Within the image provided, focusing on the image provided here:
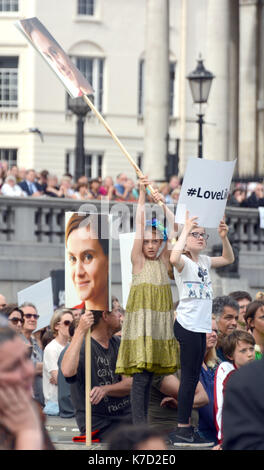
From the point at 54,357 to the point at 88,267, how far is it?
7.67ft

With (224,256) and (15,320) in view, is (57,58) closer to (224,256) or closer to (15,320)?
(15,320)

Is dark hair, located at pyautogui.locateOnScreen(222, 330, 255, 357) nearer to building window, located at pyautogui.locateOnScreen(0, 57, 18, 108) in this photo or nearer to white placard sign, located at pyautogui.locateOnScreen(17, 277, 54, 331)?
white placard sign, located at pyautogui.locateOnScreen(17, 277, 54, 331)

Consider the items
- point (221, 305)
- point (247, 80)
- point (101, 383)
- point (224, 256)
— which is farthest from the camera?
point (247, 80)

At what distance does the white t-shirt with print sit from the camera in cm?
1005

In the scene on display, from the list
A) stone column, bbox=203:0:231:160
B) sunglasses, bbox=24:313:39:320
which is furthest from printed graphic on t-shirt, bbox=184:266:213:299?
stone column, bbox=203:0:231:160

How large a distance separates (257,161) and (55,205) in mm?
21622

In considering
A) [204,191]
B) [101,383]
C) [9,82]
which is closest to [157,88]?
[9,82]

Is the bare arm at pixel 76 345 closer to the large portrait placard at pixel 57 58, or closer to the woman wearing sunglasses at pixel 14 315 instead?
the woman wearing sunglasses at pixel 14 315

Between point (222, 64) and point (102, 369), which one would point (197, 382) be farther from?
point (222, 64)

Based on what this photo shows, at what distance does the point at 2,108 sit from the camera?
178 ft

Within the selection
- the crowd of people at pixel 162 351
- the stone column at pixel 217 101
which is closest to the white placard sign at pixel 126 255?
the crowd of people at pixel 162 351

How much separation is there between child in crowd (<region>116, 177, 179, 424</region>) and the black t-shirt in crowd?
402 millimetres

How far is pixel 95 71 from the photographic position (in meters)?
55.2

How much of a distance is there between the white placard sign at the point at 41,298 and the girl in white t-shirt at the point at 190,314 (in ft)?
11.7
